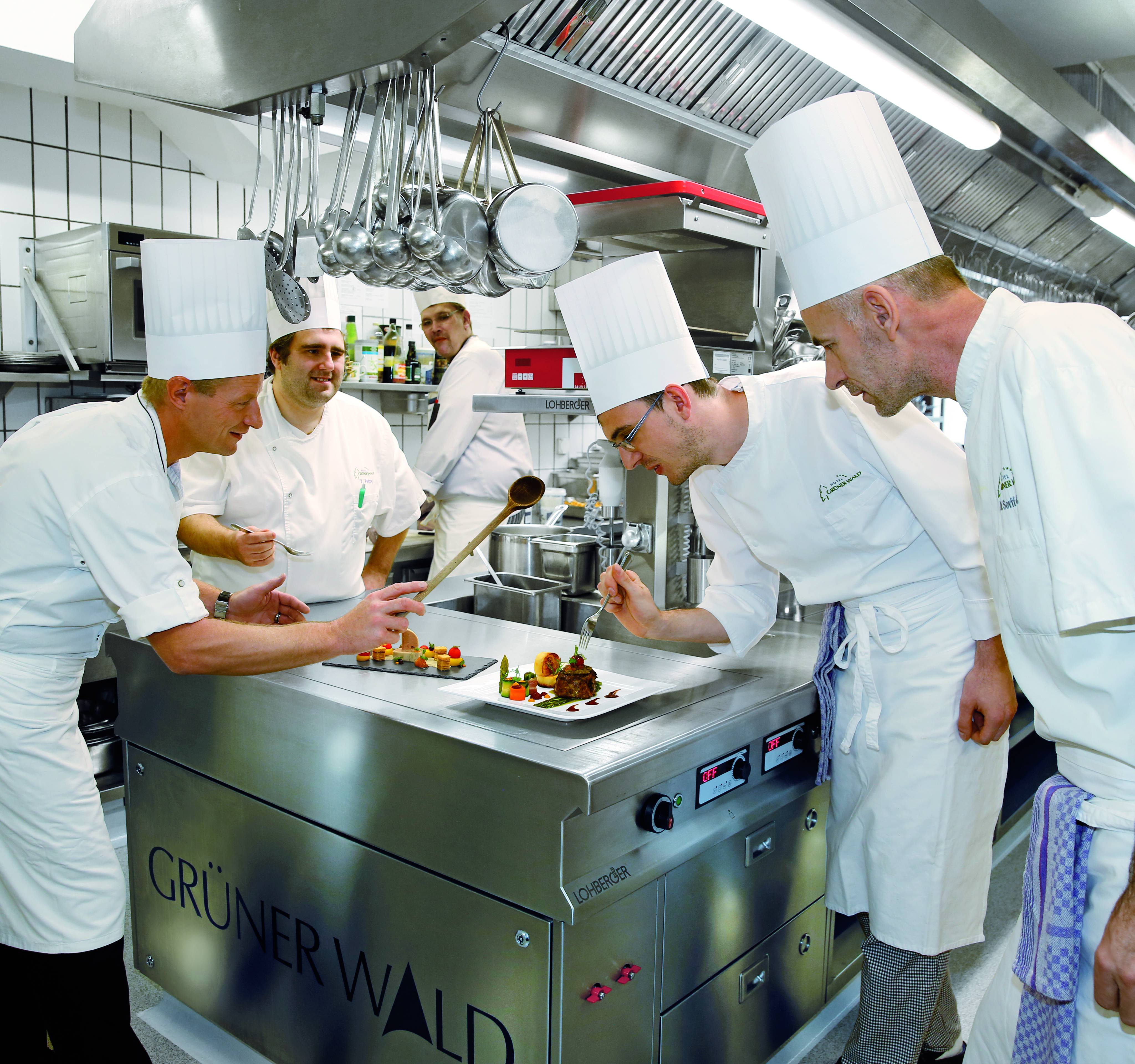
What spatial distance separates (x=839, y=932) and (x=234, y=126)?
3.40 meters

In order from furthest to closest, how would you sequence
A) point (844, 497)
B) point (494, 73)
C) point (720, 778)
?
point (494, 73), point (844, 497), point (720, 778)

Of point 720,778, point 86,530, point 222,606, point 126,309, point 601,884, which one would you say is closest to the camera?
point 601,884

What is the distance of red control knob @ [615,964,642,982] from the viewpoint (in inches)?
60.2

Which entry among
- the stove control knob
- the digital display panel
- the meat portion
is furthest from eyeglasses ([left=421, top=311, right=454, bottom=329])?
the stove control knob

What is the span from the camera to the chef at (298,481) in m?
2.42

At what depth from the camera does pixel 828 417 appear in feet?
5.76

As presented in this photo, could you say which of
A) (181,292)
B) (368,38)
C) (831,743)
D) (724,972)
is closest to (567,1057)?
(724,972)

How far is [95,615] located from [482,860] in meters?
0.85

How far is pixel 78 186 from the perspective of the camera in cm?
355

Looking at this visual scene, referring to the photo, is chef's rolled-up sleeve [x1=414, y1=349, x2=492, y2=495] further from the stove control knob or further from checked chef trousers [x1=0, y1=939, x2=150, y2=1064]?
the stove control knob

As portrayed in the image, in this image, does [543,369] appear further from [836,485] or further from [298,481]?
[836,485]

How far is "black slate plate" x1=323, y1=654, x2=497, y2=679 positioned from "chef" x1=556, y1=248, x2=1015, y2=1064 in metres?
0.30

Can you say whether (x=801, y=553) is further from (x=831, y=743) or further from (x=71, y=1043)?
(x=71, y=1043)

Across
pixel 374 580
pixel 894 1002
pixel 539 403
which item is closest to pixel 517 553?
pixel 374 580
